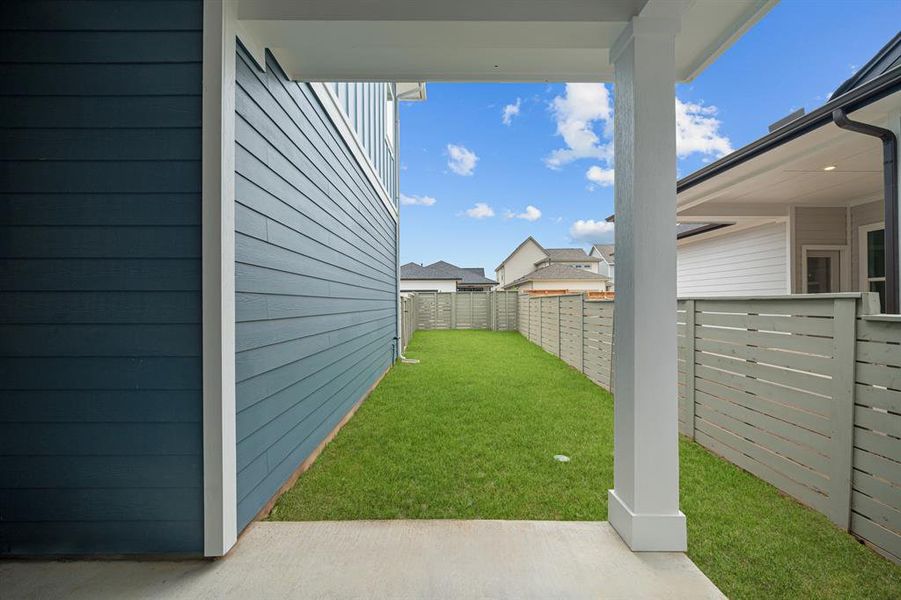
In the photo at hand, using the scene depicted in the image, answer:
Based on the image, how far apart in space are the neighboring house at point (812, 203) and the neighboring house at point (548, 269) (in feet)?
50.8

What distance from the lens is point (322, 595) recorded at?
1.55 m

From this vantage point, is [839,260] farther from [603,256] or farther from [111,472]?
[603,256]

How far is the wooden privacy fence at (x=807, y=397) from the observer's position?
5.77 ft

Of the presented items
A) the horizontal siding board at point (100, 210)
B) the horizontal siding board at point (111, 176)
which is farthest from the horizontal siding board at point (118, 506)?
the horizontal siding board at point (111, 176)

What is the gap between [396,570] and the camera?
1691 millimetres

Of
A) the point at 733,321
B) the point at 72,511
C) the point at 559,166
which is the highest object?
the point at 559,166

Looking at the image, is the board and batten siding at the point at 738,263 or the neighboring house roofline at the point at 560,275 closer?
the board and batten siding at the point at 738,263

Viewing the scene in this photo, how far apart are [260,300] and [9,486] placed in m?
1.33

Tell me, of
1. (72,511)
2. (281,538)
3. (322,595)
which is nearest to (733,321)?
(322,595)

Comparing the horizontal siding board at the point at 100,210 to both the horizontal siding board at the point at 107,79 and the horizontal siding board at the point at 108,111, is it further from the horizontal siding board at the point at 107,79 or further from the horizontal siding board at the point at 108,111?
the horizontal siding board at the point at 107,79

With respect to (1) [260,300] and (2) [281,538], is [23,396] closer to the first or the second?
(1) [260,300]

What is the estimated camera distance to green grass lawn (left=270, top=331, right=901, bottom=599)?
5.53 feet

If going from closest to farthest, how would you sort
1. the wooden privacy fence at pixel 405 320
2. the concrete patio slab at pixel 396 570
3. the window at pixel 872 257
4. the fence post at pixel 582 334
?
the concrete patio slab at pixel 396 570 < the window at pixel 872 257 < the fence post at pixel 582 334 < the wooden privacy fence at pixel 405 320

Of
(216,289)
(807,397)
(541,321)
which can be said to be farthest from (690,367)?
(541,321)
